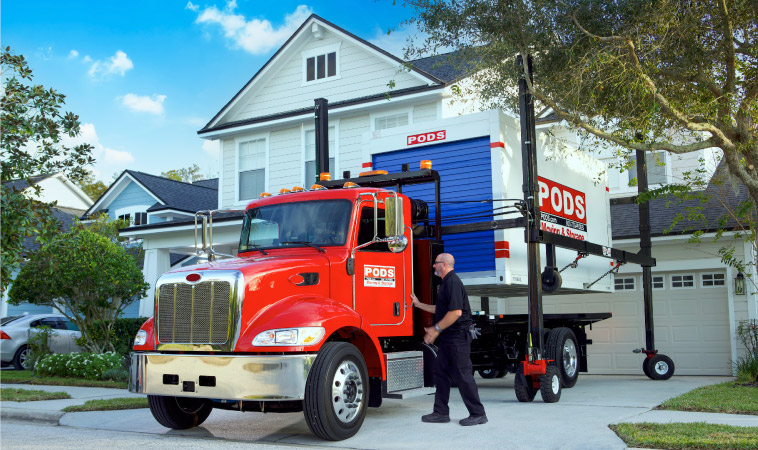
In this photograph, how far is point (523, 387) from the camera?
9.97 metres

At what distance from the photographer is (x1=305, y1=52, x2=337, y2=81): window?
21.1 meters

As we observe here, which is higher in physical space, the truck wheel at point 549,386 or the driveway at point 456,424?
the truck wheel at point 549,386

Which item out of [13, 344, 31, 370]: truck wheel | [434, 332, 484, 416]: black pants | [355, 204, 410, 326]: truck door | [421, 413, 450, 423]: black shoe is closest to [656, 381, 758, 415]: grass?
[434, 332, 484, 416]: black pants

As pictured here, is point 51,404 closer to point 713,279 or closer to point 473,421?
point 473,421

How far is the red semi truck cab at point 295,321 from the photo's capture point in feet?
22.9

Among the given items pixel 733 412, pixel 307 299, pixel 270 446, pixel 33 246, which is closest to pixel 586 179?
pixel 733 412

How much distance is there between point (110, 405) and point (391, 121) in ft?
36.5

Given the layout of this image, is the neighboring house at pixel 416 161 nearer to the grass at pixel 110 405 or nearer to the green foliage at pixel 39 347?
the green foliage at pixel 39 347

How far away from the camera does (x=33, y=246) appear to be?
27.8 metres

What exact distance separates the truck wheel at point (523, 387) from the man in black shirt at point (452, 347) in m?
2.00

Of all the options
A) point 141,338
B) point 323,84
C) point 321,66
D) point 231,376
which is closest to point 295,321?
point 231,376

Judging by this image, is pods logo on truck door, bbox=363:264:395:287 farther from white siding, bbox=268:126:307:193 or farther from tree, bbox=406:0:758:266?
white siding, bbox=268:126:307:193

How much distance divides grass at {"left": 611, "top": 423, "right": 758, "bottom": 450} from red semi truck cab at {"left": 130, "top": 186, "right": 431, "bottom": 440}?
7.99ft

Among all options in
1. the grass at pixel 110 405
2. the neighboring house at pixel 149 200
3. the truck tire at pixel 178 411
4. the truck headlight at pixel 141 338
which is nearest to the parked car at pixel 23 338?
the neighboring house at pixel 149 200
